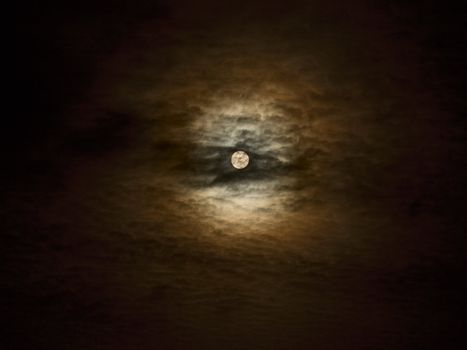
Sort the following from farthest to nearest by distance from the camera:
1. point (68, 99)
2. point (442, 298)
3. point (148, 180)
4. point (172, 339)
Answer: point (172, 339) → point (442, 298) → point (148, 180) → point (68, 99)

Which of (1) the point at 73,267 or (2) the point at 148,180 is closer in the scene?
(2) the point at 148,180

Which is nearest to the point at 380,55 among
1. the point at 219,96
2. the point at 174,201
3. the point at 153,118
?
the point at 219,96

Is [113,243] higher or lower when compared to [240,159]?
lower

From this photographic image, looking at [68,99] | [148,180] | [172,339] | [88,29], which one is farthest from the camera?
[172,339]

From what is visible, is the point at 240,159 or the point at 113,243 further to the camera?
the point at 113,243

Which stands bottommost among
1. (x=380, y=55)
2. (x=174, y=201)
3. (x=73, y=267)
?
(x=73, y=267)

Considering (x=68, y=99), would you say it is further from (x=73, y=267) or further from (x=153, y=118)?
(x=73, y=267)

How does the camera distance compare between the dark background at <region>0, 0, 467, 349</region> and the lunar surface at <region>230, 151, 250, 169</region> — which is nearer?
the dark background at <region>0, 0, 467, 349</region>

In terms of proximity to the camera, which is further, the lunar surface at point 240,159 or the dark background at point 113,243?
the lunar surface at point 240,159
